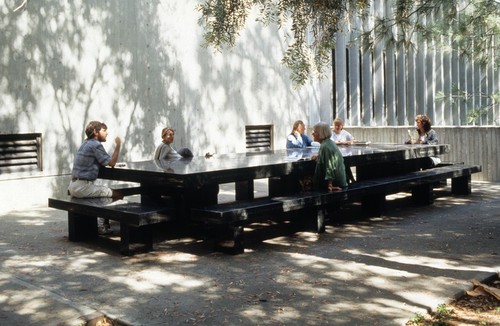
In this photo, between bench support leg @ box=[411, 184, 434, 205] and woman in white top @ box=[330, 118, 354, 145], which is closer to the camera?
bench support leg @ box=[411, 184, 434, 205]

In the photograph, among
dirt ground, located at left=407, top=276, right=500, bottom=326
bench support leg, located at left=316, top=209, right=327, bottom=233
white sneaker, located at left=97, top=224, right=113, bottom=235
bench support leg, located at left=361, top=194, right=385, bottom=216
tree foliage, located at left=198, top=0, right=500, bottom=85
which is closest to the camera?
dirt ground, located at left=407, top=276, right=500, bottom=326

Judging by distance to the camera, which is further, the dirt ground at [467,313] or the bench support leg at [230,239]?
the bench support leg at [230,239]

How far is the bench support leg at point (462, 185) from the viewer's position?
12625 millimetres

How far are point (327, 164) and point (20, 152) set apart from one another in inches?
229

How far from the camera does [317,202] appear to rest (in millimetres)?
8906

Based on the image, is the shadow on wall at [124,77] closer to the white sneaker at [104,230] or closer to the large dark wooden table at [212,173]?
the large dark wooden table at [212,173]

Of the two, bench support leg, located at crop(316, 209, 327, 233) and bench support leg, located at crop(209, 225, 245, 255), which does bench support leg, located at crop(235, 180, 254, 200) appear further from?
bench support leg, located at crop(209, 225, 245, 255)

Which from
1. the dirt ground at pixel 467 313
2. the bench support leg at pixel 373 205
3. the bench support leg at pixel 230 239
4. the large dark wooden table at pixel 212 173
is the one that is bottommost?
the dirt ground at pixel 467 313

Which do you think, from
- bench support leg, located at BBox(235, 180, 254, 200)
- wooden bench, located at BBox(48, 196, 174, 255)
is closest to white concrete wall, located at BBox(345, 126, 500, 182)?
bench support leg, located at BBox(235, 180, 254, 200)

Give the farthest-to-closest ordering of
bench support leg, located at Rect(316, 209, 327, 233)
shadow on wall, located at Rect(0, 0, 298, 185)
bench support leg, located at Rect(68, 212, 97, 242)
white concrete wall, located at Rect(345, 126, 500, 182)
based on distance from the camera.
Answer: white concrete wall, located at Rect(345, 126, 500, 182) → shadow on wall, located at Rect(0, 0, 298, 185) → bench support leg, located at Rect(316, 209, 327, 233) → bench support leg, located at Rect(68, 212, 97, 242)

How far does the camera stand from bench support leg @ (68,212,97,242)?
872cm

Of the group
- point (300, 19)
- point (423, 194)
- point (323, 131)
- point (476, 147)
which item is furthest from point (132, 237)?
point (476, 147)

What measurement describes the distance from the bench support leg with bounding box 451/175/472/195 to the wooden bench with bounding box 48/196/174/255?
661cm

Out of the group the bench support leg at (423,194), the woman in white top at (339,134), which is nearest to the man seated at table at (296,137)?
the woman in white top at (339,134)
